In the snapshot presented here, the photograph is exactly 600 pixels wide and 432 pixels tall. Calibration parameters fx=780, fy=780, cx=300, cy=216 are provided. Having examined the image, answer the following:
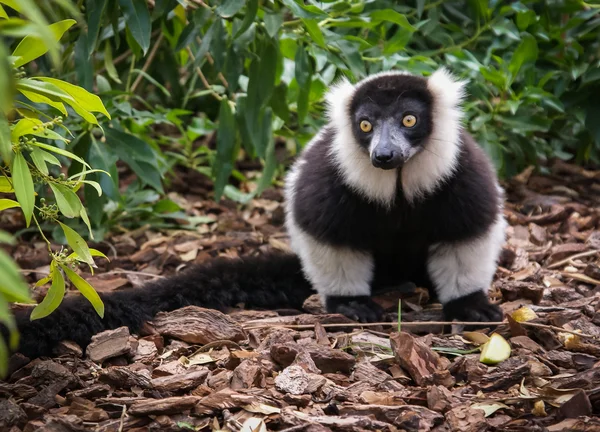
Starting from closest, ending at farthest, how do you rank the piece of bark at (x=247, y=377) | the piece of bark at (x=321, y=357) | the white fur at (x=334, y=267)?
the piece of bark at (x=247, y=377), the piece of bark at (x=321, y=357), the white fur at (x=334, y=267)

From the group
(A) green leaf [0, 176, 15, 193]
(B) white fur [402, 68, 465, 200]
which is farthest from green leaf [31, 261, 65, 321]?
(B) white fur [402, 68, 465, 200]

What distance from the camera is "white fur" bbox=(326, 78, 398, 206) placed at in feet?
17.9

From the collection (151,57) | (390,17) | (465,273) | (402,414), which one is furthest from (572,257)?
(151,57)

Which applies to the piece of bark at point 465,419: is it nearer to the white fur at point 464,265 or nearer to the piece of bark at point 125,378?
the piece of bark at point 125,378

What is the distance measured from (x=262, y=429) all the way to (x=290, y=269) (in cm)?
259

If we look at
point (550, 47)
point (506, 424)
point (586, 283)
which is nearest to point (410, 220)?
point (586, 283)

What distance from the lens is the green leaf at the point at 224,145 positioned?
6.98 m

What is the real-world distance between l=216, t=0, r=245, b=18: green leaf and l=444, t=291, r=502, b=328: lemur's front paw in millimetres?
2548

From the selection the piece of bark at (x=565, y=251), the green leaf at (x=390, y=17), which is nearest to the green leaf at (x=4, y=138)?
the green leaf at (x=390, y=17)

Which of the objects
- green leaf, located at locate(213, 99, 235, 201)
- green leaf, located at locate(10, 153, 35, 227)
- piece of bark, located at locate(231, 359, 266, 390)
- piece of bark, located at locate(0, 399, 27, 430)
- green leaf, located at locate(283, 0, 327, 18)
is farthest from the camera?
green leaf, located at locate(213, 99, 235, 201)

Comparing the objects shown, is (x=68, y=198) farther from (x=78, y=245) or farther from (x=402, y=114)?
(x=402, y=114)

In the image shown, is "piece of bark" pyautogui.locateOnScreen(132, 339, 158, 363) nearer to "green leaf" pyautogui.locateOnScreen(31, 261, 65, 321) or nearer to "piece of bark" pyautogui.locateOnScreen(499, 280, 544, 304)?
"green leaf" pyautogui.locateOnScreen(31, 261, 65, 321)

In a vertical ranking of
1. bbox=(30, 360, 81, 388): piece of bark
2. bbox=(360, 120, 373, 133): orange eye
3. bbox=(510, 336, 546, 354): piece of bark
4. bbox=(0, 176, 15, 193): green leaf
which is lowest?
bbox=(30, 360, 81, 388): piece of bark

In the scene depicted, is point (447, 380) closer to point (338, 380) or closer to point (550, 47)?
point (338, 380)
